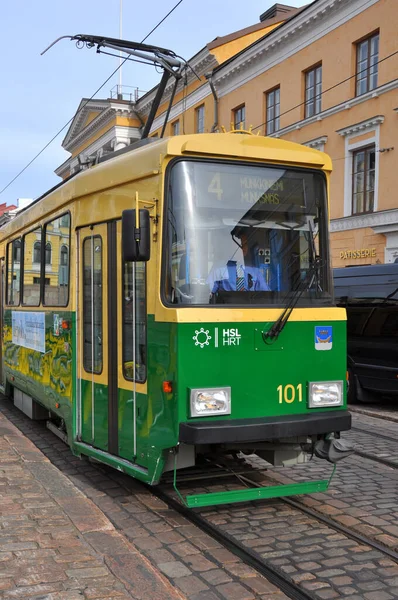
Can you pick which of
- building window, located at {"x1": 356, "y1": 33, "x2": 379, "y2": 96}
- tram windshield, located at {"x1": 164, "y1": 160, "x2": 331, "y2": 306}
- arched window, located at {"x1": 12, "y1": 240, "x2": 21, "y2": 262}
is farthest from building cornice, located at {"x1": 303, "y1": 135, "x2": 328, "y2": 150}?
tram windshield, located at {"x1": 164, "y1": 160, "x2": 331, "y2": 306}

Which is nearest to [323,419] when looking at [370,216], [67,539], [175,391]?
[175,391]

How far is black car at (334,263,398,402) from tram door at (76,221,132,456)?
22.5 ft

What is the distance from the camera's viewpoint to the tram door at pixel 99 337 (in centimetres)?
594

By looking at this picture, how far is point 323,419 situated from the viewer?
17.6 feet

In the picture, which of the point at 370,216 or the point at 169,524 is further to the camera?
the point at 370,216

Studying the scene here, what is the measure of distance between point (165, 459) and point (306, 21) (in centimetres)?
2180

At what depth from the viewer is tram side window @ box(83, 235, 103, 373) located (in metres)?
6.21

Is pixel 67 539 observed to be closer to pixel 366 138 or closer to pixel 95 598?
pixel 95 598

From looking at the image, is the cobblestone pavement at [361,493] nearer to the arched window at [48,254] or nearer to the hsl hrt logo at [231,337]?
the hsl hrt logo at [231,337]

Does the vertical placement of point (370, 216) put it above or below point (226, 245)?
above

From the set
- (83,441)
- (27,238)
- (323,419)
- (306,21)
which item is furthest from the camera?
(306,21)

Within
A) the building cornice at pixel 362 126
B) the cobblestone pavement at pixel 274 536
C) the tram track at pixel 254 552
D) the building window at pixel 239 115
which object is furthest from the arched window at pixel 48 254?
the building window at pixel 239 115

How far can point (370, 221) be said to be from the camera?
70.4 ft

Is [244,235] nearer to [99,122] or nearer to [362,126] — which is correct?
[362,126]
